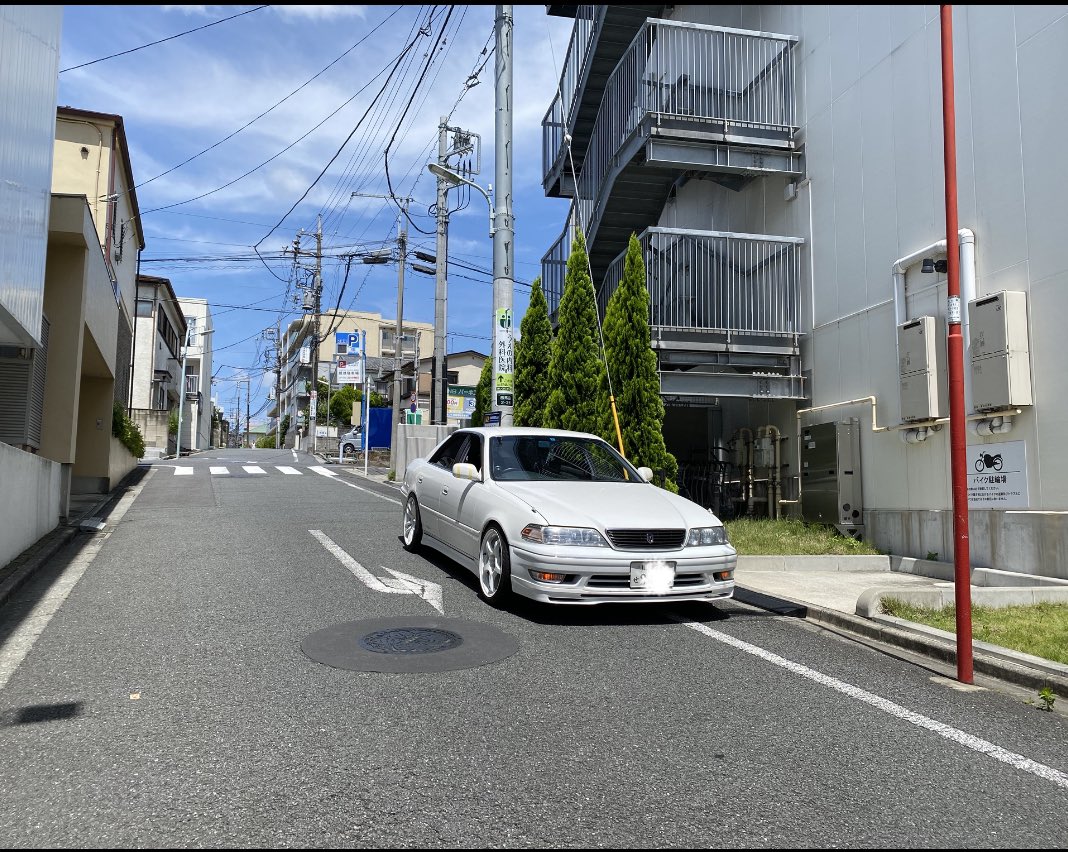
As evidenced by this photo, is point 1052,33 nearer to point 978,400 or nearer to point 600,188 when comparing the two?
point 978,400

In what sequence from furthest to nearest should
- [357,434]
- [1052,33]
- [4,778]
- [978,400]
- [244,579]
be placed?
[357,434] < [978,400] < [1052,33] < [244,579] < [4,778]

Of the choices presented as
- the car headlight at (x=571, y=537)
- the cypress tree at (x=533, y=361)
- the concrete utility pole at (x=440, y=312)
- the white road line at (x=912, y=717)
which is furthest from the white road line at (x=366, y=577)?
the concrete utility pole at (x=440, y=312)

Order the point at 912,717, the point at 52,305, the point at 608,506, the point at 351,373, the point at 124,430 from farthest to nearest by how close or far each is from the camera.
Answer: the point at 351,373 → the point at 124,430 → the point at 52,305 → the point at 608,506 → the point at 912,717

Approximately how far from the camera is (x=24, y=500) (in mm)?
8383

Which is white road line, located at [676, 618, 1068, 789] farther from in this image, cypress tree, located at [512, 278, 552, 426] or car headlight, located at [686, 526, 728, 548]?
cypress tree, located at [512, 278, 552, 426]

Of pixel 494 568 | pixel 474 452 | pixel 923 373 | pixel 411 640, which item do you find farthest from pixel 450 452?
pixel 923 373

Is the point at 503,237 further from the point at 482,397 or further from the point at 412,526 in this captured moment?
the point at 482,397

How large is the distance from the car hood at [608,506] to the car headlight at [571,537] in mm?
44

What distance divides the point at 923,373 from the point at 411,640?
7.06 m

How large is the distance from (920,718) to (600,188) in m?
12.4

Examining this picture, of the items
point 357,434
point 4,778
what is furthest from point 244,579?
point 357,434

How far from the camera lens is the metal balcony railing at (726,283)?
12328mm

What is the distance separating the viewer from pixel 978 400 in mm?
8719

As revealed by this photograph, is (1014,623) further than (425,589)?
No
